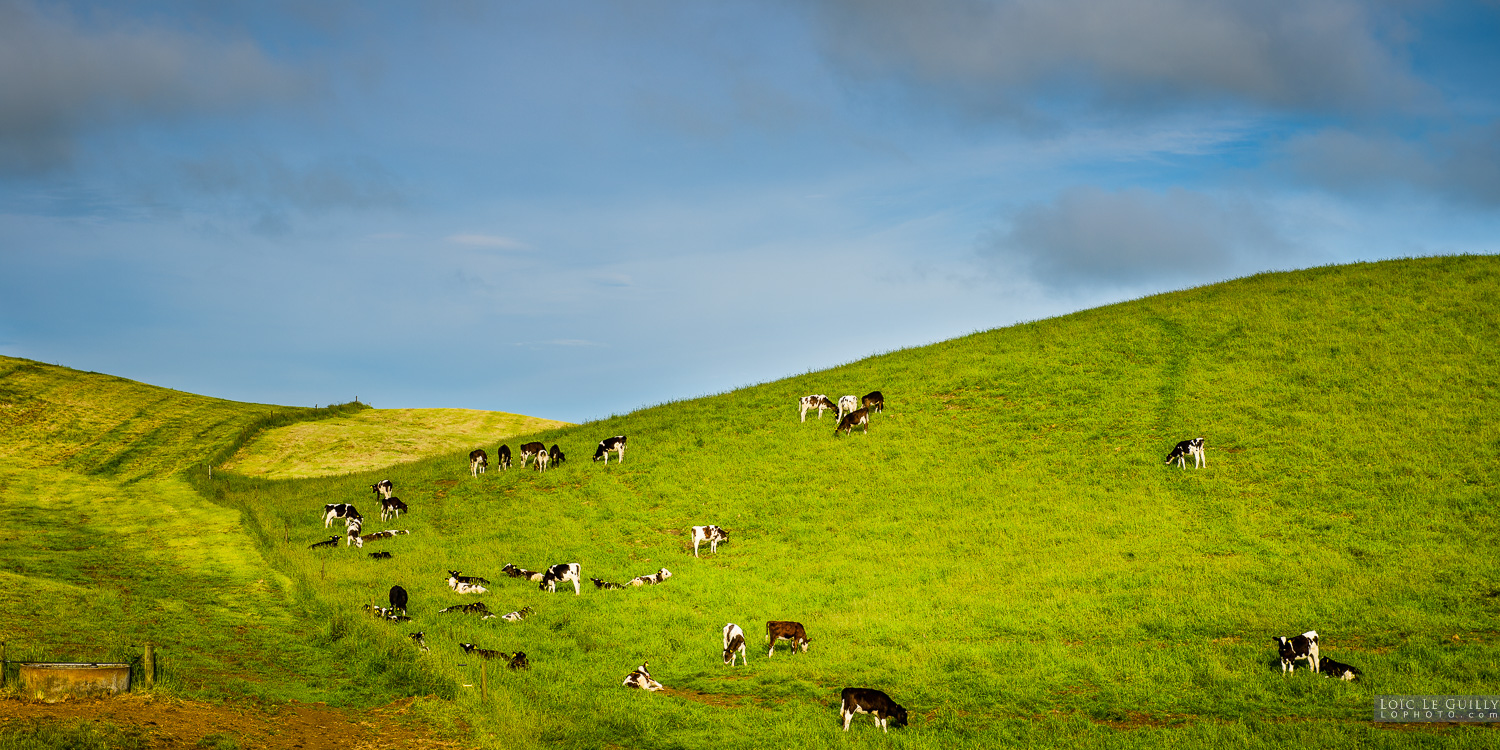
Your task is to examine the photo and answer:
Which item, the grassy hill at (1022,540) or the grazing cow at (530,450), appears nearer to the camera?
the grassy hill at (1022,540)

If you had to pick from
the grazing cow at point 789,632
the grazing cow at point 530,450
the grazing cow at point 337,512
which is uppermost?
the grazing cow at point 530,450

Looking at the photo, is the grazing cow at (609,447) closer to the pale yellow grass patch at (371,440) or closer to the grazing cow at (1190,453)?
the pale yellow grass patch at (371,440)

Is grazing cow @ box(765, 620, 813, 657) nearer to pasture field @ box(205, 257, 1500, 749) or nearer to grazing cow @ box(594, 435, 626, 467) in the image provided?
pasture field @ box(205, 257, 1500, 749)

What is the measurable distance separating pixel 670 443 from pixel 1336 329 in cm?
3564

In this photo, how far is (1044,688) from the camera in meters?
20.0

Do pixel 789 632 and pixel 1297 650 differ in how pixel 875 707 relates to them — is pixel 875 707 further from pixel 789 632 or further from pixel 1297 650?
pixel 1297 650

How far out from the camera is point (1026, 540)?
31516 millimetres

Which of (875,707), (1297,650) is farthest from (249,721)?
(1297,650)

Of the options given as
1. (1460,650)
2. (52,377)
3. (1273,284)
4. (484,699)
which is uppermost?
(1273,284)

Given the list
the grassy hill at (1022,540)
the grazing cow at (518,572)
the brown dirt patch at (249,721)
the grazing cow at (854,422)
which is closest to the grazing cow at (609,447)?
the grassy hill at (1022,540)

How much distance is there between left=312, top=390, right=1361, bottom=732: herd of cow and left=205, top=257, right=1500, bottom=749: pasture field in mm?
489

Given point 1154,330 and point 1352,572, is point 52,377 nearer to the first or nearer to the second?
point 1154,330

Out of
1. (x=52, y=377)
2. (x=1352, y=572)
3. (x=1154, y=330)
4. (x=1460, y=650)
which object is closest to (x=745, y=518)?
(x=1352, y=572)

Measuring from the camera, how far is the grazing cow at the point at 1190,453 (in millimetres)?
36062
